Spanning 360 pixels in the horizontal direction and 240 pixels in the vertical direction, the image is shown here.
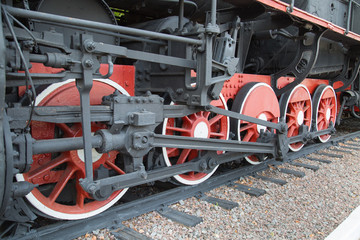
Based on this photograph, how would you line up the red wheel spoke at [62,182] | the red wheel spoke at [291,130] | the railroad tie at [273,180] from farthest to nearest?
the red wheel spoke at [291,130] < the railroad tie at [273,180] < the red wheel spoke at [62,182]

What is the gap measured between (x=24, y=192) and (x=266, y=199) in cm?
244

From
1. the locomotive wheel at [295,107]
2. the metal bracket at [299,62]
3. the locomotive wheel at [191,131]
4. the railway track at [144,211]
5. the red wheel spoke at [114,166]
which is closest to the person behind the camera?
the railway track at [144,211]

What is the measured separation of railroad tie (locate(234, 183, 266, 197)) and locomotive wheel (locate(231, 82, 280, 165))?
584 millimetres

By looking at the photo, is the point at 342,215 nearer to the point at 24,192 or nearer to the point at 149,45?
the point at 149,45

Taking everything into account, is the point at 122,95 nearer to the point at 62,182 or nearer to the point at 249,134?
the point at 62,182

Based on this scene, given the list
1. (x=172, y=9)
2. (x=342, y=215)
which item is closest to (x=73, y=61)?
(x=172, y=9)

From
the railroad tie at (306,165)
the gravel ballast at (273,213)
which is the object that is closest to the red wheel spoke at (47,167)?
the gravel ballast at (273,213)

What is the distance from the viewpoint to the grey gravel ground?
108 inches

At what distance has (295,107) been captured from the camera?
5.35m

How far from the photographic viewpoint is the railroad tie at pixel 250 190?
11.9ft

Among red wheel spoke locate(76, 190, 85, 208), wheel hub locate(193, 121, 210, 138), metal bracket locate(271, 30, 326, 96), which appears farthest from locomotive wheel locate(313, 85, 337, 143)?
red wheel spoke locate(76, 190, 85, 208)

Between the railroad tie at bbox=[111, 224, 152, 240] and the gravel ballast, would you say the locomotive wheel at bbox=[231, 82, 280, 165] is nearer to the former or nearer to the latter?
the gravel ballast

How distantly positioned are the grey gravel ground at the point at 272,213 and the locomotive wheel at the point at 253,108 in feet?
2.01

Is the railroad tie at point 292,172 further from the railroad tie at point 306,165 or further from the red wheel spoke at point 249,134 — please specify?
the red wheel spoke at point 249,134
